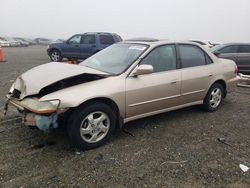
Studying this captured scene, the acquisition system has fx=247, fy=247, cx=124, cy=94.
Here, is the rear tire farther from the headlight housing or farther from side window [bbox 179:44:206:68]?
the headlight housing

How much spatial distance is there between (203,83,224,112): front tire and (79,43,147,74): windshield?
186 cm

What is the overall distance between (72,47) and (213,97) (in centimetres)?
1014

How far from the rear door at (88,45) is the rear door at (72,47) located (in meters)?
0.27

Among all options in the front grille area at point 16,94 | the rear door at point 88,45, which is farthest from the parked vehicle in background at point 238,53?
the front grille area at point 16,94

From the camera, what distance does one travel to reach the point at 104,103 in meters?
3.65

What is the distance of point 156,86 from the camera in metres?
4.14

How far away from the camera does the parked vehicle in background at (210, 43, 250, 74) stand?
33.3 ft

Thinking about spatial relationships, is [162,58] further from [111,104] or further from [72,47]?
[72,47]

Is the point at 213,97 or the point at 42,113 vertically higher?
the point at 42,113

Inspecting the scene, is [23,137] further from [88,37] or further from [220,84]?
[88,37]

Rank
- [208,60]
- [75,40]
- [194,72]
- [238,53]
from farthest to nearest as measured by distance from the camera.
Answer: [75,40] → [238,53] → [208,60] → [194,72]

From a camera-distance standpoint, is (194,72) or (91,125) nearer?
(91,125)

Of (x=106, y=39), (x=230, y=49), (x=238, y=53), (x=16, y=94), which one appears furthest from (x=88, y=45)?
(x=16, y=94)

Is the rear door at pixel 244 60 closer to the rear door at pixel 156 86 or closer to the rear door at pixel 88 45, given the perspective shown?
the rear door at pixel 156 86
